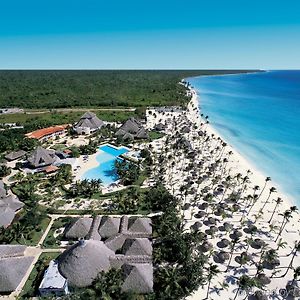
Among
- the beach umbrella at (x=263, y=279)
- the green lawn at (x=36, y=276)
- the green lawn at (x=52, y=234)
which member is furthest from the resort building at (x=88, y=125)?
the beach umbrella at (x=263, y=279)

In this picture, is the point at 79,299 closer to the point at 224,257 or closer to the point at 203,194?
the point at 224,257

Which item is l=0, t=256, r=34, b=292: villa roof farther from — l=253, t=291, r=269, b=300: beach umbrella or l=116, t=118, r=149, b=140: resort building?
l=116, t=118, r=149, b=140: resort building

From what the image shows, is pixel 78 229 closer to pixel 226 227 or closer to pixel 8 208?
pixel 8 208

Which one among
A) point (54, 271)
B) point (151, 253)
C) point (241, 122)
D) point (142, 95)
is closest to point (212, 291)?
point (151, 253)

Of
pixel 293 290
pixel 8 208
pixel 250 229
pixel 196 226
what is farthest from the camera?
pixel 8 208

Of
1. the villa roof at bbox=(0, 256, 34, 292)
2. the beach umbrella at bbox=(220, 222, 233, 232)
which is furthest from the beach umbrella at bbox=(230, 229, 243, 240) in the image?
the villa roof at bbox=(0, 256, 34, 292)

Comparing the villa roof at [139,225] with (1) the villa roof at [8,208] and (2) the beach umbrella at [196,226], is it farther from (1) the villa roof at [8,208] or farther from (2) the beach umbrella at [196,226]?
(1) the villa roof at [8,208]

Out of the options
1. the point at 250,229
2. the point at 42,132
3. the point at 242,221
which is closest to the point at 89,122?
the point at 42,132

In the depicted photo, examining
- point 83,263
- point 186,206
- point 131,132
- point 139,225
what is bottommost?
point 186,206
